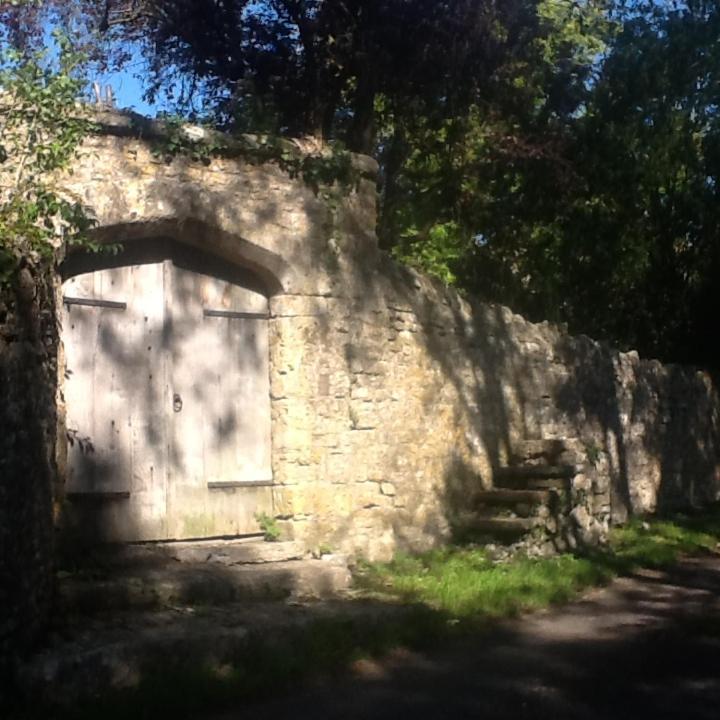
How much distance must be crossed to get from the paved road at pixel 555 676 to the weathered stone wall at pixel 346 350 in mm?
1862

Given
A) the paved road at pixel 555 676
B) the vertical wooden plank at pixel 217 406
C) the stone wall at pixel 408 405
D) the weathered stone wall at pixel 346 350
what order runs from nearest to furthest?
the paved road at pixel 555 676 → the weathered stone wall at pixel 346 350 → the vertical wooden plank at pixel 217 406 → the stone wall at pixel 408 405

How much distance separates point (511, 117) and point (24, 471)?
33.2 feet

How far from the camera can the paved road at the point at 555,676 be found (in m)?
6.05

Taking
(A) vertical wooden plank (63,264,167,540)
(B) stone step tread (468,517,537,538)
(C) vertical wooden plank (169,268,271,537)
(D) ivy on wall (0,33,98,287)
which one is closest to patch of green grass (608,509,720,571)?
(B) stone step tread (468,517,537,538)

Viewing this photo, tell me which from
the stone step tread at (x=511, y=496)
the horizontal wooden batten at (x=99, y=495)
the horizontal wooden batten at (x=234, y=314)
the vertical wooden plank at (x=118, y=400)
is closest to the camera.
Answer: the horizontal wooden batten at (x=99, y=495)

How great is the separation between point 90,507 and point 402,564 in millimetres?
2581

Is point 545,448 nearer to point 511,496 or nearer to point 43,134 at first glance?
point 511,496

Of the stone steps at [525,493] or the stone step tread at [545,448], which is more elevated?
the stone step tread at [545,448]

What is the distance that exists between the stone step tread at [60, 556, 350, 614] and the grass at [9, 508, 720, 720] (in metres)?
0.37

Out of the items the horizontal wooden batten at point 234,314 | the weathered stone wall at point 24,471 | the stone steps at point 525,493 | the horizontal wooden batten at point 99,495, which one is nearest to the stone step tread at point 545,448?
the stone steps at point 525,493

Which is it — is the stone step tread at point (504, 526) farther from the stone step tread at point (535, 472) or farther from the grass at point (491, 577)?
the stone step tread at point (535, 472)

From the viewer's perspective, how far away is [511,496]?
10.8 metres

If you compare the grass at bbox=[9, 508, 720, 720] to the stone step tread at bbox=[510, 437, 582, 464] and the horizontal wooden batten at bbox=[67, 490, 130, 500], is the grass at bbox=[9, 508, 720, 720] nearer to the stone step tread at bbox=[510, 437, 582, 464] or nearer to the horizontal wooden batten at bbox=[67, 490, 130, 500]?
the stone step tread at bbox=[510, 437, 582, 464]

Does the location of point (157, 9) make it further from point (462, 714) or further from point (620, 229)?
point (462, 714)
